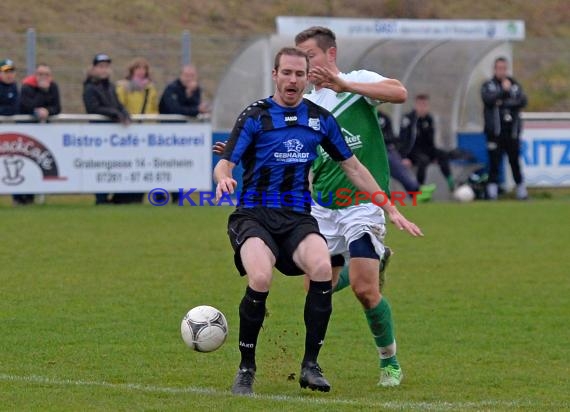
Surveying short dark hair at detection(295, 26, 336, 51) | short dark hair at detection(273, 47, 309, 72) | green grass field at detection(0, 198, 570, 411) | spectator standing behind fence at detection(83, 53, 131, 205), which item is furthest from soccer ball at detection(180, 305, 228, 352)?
spectator standing behind fence at detection(83, 53, 131, 205)

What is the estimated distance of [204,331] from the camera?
672 cm

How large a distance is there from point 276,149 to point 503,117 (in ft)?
44.5

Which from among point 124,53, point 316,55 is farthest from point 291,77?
point 124,53

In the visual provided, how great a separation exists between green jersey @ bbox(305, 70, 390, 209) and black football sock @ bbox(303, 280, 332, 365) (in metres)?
0.85

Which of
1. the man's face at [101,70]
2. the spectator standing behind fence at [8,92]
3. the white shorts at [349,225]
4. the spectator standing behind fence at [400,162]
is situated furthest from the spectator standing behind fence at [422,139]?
the white shorts at [349,225]

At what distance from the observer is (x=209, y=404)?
6.09 meters

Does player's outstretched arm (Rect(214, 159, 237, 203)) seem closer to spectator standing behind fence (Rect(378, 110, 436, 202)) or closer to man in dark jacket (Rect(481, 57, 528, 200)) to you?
spectator standing behind fence (Rect(378, 110, 436, 202))

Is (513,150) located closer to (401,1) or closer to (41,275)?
(41,275)

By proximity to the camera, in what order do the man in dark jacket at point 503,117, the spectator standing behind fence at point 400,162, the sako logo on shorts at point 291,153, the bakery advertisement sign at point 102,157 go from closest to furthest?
the sako logo on shorts at point 291,153, the bakery advertisement sign at point 102,157, the spectator standing behind fence at point 400,162, the man in dark jacket at point 503,117

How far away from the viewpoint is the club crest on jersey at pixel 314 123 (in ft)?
22.0

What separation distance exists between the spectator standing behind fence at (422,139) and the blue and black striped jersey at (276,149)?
1331cm

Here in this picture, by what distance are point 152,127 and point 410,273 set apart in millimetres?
7183

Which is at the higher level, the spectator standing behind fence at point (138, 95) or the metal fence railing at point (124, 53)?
the metal fence railing at point (124, 53)

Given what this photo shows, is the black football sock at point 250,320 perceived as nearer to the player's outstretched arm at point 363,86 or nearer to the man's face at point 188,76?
the player's outstretched arm at point 363,86
